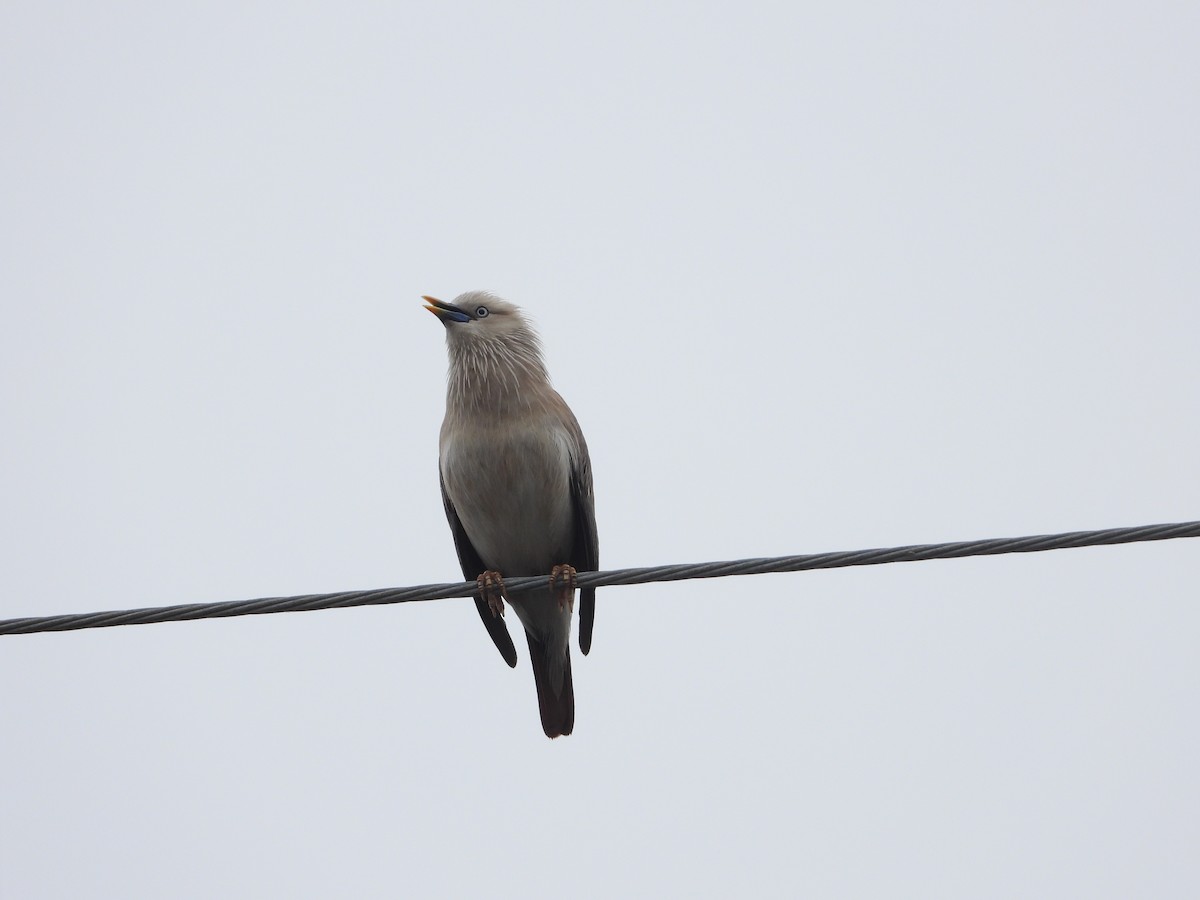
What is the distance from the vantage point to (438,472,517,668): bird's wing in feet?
19.7

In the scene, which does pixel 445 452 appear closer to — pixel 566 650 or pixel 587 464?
pixel 587 464

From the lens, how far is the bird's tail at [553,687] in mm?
6301

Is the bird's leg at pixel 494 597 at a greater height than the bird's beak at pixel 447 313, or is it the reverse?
the bird's beak at pixel 447 313

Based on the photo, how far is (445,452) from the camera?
19.7 ft

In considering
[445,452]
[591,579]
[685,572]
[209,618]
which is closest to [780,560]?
[685,572]

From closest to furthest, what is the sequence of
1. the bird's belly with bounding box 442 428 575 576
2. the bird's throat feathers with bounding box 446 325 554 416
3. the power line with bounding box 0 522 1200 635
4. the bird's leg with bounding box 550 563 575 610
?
the power line with bounding box 0 522 1200 635 → the bird's leg with bounding box 550 563 575 610 → the bird's belly with bounding box 442 428 575 576 → the bird's throat feathers with bounding box 446 325 554 416

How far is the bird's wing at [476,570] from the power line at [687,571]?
2.00 meters

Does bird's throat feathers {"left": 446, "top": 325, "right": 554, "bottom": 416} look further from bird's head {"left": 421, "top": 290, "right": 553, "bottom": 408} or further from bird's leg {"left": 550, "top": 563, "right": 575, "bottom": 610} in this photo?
bird's leg {"left": 550, "top": 563, "right": 575, "bottom": 610}

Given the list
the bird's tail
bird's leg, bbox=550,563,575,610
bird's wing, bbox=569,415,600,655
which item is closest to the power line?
bird's leg, bbox=550,563,575,610

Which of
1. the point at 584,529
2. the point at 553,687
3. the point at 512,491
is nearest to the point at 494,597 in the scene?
the point at 512,491

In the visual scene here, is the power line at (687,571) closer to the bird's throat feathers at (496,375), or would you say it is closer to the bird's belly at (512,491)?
the bird's belly at (512,491)

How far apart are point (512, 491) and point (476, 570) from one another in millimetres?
830

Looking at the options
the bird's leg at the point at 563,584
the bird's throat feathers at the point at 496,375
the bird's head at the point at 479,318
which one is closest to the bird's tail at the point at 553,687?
the bird's leg at the point at 563,584

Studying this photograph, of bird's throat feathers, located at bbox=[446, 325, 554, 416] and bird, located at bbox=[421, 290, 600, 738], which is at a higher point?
bird's throat feathers, located at bbox=[446, 325, 554, 416]
